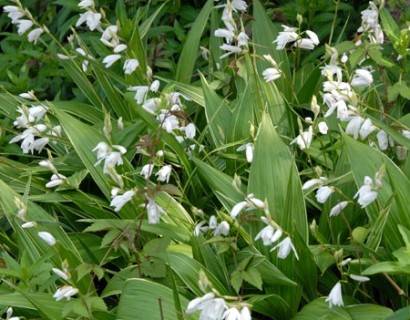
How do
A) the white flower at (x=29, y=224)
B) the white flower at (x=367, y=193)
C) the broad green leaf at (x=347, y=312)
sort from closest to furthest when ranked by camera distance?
the white flower at (x=367, y=193) < the broad green leaf at (x=347, y=312) < the white flower at (x=29, y=224)

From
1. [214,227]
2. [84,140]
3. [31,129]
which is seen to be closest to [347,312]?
[214,227]

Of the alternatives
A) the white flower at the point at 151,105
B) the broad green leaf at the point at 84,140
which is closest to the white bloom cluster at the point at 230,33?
the white flower at the point at 151,105

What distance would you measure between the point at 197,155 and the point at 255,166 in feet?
1.94

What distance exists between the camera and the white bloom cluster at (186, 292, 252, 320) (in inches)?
89.0

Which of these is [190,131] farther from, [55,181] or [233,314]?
[233,314]

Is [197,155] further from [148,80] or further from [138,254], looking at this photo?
[138,254]

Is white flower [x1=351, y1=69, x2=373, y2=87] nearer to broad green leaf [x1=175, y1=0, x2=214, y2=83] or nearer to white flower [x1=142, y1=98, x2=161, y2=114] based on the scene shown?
white flower [x1=142, y1=98, x2=161, y2=114]

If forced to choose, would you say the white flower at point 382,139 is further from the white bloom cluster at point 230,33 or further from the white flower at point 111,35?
Result: the white flower at point 111,35

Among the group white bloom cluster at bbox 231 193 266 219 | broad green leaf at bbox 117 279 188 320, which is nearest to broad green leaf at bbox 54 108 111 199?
broad green leaf at bbox 117 279 188 320

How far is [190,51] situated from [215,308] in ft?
7.08

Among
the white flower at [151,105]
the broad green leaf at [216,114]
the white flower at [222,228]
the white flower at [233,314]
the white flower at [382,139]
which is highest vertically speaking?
the white flower at [382,139]

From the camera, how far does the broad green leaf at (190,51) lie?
4227 millimetres

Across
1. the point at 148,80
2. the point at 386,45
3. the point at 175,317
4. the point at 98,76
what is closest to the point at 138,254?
the point at 175,317

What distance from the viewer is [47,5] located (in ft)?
17.5
